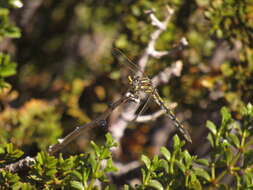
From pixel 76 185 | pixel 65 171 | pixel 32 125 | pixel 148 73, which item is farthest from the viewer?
pixel 32 125

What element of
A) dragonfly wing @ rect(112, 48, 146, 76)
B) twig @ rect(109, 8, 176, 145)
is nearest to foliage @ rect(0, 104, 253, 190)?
dragonfly wing @ rect(112, 48, 146, 76)

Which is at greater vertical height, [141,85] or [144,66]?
[141,85]

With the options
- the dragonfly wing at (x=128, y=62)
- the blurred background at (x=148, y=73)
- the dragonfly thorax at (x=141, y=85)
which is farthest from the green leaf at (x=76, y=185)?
the blurred background at (x=148, y=73)

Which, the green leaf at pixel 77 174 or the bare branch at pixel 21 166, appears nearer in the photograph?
the green leaf at pixel 77 174

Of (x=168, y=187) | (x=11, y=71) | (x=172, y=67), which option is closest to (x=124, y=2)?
(x=172, y=67)

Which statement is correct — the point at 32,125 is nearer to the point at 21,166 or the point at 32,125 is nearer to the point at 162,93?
the point at 162,93

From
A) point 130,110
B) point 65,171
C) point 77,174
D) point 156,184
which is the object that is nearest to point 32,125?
point 130,110

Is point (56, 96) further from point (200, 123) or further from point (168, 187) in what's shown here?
point (168, 187)

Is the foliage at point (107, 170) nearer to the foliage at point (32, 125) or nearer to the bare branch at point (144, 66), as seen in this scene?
the bare branch at point (144, 66)

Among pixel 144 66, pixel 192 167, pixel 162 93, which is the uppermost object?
pixel 144 66
